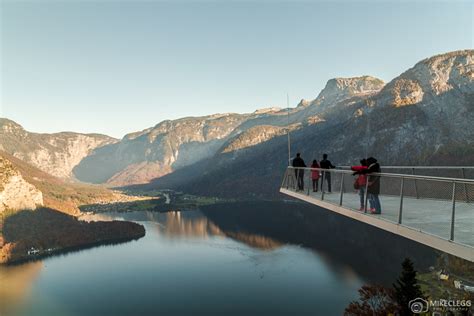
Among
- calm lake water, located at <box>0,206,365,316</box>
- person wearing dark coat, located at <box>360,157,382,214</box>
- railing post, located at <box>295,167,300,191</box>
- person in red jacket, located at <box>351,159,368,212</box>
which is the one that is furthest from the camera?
calm lake water, located at <box>0,206,365,316</box>

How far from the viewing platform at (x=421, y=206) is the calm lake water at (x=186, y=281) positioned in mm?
53398

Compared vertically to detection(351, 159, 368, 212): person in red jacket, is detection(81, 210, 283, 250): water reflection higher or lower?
lower

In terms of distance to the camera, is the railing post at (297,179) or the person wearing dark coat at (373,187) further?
the railing post at (297,179)

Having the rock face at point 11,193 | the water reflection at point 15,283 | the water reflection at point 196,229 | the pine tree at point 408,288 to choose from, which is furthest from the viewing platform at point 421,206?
the rock face at point 11,193

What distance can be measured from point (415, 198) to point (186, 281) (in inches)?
3075

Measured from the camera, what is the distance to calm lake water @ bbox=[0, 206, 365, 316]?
7019 centimetres

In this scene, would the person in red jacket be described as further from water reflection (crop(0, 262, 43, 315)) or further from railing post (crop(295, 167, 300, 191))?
water reflection (crop(0, 262, 43, 315))

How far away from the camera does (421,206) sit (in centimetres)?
1384

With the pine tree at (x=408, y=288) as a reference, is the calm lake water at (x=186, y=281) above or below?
below

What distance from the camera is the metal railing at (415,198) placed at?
9.45m

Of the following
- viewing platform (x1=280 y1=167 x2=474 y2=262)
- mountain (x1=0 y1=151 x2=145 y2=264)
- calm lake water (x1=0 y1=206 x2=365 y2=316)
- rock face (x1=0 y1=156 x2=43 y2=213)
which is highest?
viewing platform (x1=280 y1=167 x2=474 y2=262)

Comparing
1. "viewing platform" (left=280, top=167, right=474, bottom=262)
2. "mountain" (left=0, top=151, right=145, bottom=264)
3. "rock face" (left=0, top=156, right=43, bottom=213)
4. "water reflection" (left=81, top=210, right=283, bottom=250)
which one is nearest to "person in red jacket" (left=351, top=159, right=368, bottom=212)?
"viewing platform" (left=280, top=167, right=474, bottom=262)

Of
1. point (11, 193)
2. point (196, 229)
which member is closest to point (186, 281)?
point (196, 229)

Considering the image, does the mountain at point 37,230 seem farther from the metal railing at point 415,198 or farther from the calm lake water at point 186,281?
the metal railing at point 415,198
